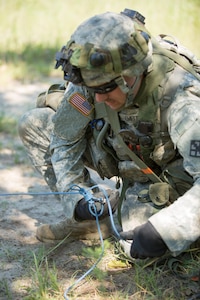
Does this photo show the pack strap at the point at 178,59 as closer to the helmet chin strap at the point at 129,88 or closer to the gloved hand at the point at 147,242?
the helmet chin strap at the point at 129,88

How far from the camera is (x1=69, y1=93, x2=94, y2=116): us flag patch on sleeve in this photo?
3266 millimetres

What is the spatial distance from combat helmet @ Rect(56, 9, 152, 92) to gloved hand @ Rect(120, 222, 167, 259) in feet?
2.22

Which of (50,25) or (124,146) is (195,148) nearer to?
(124,146)

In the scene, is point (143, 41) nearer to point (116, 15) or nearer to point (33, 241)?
point (116, 15)

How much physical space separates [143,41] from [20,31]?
633 cm

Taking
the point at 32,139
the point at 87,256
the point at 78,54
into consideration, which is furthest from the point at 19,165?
the point at 78,54

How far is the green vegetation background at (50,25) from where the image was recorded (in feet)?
24.7

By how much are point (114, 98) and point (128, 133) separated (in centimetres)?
28

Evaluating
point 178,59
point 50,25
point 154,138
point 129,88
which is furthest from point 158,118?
point 50,25

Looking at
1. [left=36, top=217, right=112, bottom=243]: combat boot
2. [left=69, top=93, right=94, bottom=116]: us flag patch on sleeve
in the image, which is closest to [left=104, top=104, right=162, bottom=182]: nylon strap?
[left=69, top=93, right=94, bottom=116]: us flag patch on sleeve

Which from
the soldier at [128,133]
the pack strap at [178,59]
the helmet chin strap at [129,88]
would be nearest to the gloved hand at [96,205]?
the soldier at [128,133]

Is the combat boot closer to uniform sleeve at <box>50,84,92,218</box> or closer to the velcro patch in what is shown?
uniform sleeve at <box>50,84,92,218</box>

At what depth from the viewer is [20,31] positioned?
880 cm

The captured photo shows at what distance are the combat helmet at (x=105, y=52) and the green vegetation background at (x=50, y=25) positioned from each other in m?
4.39
